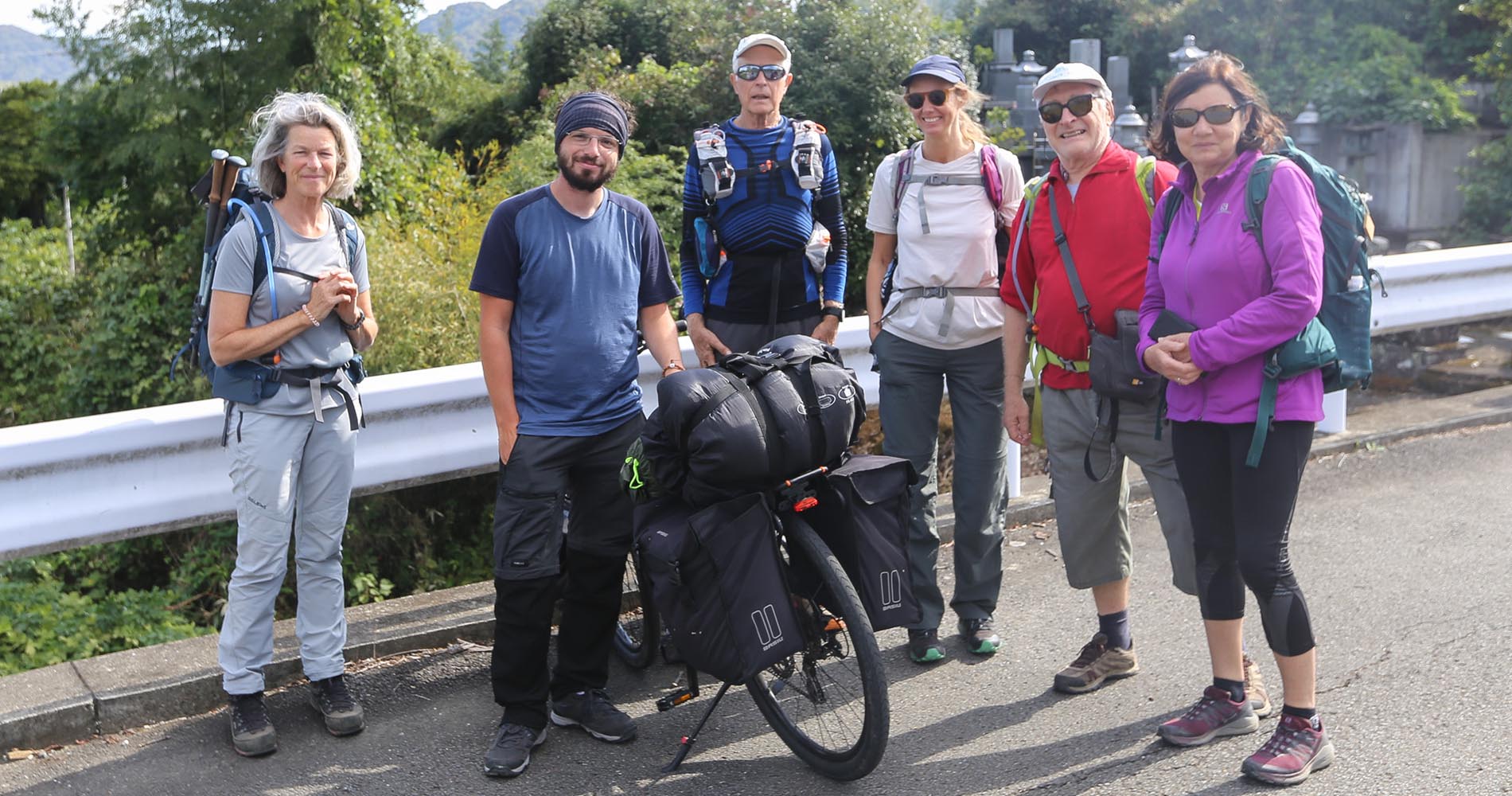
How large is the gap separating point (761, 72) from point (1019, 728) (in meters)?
2.31

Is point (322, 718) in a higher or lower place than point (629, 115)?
lower

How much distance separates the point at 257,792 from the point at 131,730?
2.10 ft

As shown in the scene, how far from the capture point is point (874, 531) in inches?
144

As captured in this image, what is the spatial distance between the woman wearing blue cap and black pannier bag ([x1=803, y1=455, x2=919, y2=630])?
2.52 feet

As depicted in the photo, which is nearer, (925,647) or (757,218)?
(925,647)

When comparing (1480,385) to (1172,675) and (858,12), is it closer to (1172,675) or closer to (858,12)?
(858,12)

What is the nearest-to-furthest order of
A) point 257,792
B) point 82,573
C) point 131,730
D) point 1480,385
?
point 257,792 → point 131,730 → point 82,573 → point 1480,385

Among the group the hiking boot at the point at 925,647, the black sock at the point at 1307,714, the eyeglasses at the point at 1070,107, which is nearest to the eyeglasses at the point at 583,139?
the eyeglasses at the point at 1070,107

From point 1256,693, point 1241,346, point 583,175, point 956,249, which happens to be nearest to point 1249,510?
point 1241,346

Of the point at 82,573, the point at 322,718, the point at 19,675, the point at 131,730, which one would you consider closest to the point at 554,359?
the point at 322,718

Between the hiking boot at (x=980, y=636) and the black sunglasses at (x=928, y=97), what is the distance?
5.57 ft

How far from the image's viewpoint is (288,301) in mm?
3902

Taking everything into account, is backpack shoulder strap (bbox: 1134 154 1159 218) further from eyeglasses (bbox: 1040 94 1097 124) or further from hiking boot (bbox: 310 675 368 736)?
hiking boot (bbox: 310 675 368 736)

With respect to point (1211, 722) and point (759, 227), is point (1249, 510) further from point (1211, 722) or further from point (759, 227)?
point (759, 227)
